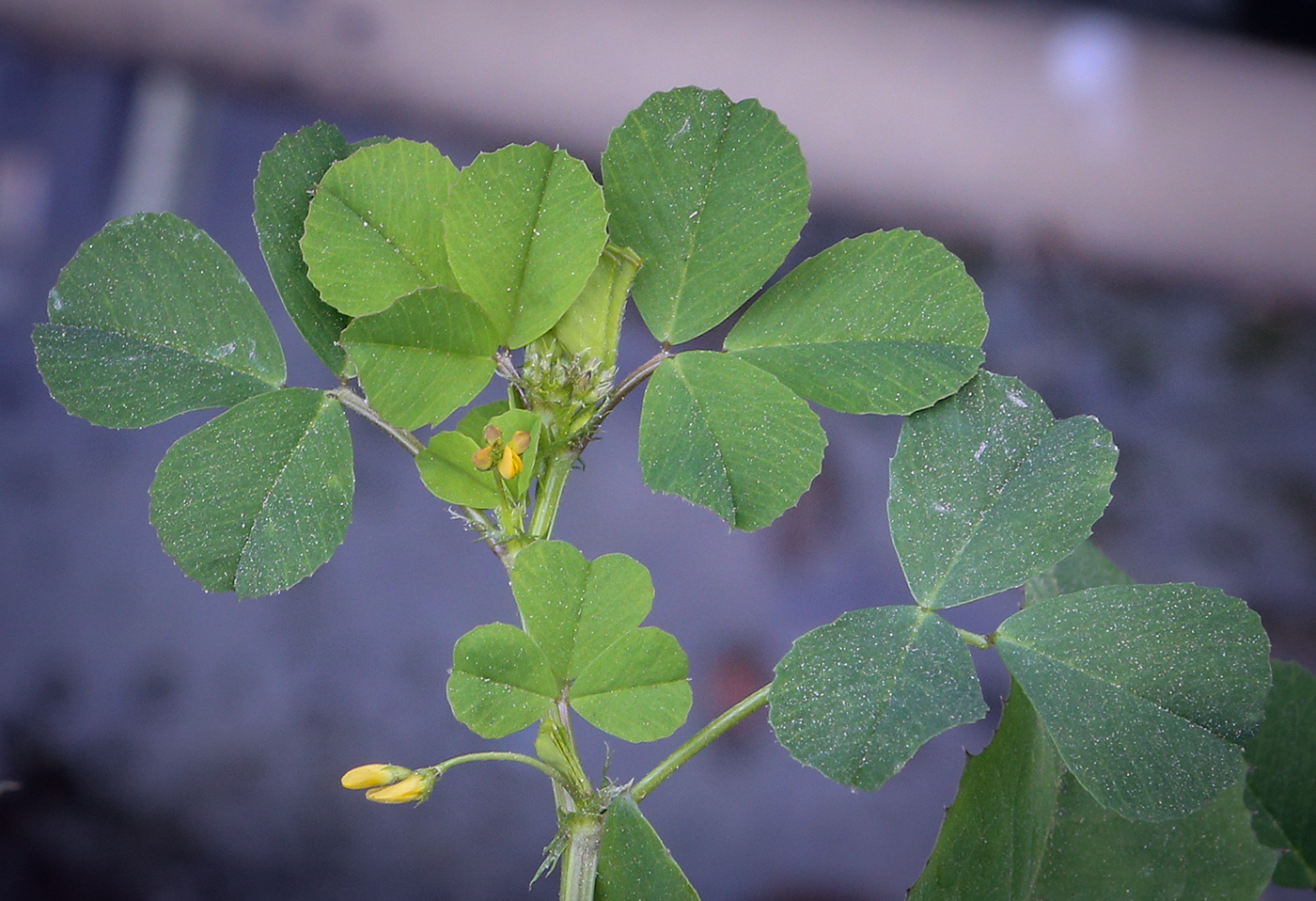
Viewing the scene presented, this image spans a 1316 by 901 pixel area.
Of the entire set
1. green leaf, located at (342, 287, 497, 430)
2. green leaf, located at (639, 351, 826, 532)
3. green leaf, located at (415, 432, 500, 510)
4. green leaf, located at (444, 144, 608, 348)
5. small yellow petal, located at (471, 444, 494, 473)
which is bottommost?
green leaf, located at (639, 351, 826, 532)

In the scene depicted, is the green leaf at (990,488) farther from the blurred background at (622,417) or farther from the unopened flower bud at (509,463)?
the blurred background at (622,417)

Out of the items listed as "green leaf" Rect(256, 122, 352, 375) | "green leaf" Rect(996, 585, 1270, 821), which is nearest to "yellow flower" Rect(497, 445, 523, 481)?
"green leaf" Rect(256, 122, 352, 375)

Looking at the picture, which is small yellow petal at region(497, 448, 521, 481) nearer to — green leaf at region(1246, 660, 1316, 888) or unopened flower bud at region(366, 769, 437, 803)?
unopened flower bud at region(366, 769, 437, 803)

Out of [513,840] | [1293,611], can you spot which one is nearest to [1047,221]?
[1293,611]

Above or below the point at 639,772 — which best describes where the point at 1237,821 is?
above

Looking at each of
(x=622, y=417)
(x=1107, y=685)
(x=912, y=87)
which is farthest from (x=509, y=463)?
(x=912, y=87)

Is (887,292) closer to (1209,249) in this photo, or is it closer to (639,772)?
(639,772)

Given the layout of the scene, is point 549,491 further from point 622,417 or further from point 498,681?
point 622,417
